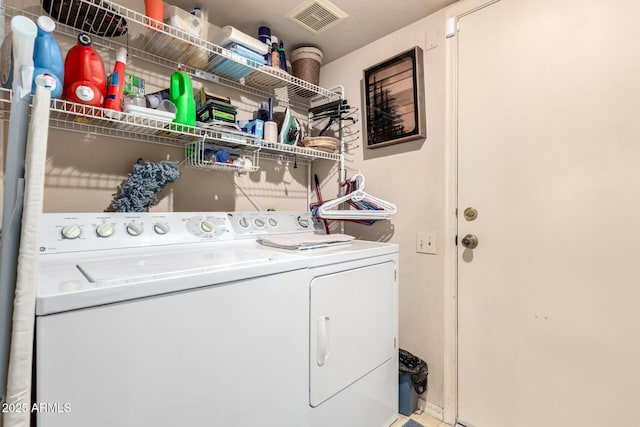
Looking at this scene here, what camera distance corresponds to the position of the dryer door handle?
1.23 metres

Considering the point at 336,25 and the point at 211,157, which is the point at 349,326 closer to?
the point at 211,157

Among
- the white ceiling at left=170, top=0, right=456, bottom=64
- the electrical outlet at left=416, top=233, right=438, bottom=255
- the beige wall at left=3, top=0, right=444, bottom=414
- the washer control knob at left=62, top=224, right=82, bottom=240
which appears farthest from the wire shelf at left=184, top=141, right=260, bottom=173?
the electrical outlet at left=416, top=233, right=438, bottom=255

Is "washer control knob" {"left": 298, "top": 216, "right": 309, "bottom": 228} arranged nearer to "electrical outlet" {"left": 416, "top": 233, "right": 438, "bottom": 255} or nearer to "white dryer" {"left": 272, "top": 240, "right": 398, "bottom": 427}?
"white dryer" {"left": 272, "top": 240, "right": 398, "bottom": 427}

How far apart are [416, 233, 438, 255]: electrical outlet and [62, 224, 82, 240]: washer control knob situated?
165cm

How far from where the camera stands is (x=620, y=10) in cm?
127

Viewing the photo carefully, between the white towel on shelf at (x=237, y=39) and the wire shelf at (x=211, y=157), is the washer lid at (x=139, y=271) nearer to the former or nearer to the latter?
the wire shelf at (x=211, y=157)

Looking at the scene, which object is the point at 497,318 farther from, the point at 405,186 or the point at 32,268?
the point at 32,268

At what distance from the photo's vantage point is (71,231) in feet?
3.67

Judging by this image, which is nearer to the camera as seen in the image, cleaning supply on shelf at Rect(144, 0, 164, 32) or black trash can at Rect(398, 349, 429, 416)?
cleaning supply on shelf at Rect(144, 0, 164, 32)

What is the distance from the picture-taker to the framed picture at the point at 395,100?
1844 mm

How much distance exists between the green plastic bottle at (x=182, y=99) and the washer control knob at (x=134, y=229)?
51cm

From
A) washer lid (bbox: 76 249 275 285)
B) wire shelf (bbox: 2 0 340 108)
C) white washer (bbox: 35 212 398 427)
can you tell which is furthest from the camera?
wire shelf (bbox: 2 0 340 108)

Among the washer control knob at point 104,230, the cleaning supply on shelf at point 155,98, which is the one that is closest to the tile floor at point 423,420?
the washer control knob at point 104,230

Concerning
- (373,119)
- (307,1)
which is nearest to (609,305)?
(373,119)
